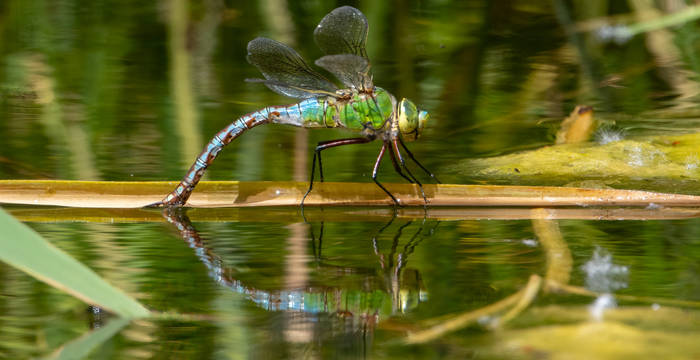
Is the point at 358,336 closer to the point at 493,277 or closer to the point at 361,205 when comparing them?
the point at 493,277

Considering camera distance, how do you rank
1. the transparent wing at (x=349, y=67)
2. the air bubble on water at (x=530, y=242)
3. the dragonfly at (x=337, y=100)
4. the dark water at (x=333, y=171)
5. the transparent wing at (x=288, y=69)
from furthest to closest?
the transparent wing at (x=288, y=69) → the dragonfly at (x=337, y=100) → the transparent wing at (x=349, y=67) → the air bubble on water at (x=530, y=242) → the dark water at (x=333, y=171)

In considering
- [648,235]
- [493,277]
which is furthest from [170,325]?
[648,235]

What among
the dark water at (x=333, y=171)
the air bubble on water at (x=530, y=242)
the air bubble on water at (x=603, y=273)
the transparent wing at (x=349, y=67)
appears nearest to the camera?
the dark water at (x=333, y=171)

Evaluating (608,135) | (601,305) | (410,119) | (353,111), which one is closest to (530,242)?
(601,305)

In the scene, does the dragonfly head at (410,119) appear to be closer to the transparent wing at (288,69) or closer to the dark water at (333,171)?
the dark water at (333,171)

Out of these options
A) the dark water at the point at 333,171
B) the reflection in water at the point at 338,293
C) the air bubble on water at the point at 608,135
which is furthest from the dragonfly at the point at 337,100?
the reflection in water at the point at 338,293

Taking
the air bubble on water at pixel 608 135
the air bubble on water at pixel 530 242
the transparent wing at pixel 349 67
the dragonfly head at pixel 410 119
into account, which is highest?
the transparent wing at pixel 349 67

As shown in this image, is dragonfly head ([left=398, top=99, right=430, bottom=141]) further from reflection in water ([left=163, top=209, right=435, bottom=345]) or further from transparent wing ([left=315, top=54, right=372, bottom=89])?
reflection in water ([left=163, top=209, right=435, bottom=345])

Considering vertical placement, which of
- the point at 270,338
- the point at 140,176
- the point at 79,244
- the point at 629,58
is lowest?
the point at 270,338
